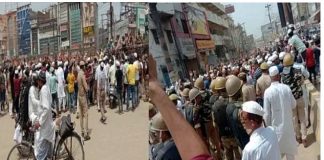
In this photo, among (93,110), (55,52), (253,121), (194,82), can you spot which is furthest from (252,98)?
(55,52)

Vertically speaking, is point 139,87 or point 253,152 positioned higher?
point 139,87

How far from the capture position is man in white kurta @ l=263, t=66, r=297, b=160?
2.51 metres

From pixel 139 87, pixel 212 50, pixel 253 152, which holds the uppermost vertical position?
pixel 212 50

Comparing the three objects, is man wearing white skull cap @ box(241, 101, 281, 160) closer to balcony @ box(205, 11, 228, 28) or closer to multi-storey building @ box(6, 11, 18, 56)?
balcony @ box(205, 11, 228, 28)

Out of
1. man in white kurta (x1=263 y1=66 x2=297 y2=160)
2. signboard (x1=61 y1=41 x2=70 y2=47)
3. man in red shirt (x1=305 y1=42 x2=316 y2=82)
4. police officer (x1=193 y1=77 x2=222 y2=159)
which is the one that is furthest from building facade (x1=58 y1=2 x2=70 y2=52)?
man in red shirt (x1=305 y1=42 x2=316 y2=82)

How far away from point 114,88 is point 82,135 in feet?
1.04

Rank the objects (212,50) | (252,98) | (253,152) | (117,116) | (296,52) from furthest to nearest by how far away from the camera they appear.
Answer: (296,52)
(252,98)
(117,116)
(212,50)
(253,152)

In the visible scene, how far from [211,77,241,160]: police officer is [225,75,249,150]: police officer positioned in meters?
0.06

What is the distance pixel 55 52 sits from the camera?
200 cm

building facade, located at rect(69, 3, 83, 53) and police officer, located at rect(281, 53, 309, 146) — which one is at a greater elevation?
building facade, located at rect(69, 3, 83, 53)

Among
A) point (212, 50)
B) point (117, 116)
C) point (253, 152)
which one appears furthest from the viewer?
point (117, 116)

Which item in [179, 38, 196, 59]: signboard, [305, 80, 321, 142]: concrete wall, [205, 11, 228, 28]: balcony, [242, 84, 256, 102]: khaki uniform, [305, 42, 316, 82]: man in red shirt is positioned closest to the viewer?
[179, 38, 196, 59]: signboard

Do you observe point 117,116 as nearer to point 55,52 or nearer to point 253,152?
point 55,52

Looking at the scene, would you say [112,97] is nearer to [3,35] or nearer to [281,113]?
[3,35]
